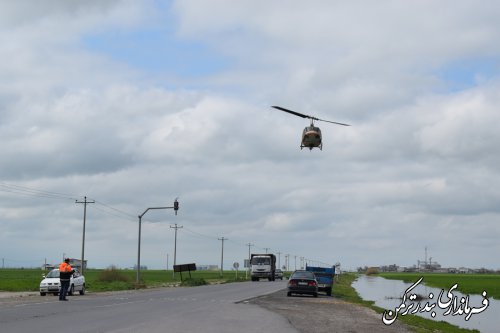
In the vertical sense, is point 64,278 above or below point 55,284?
above

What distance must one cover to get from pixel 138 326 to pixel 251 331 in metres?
A: 3.18

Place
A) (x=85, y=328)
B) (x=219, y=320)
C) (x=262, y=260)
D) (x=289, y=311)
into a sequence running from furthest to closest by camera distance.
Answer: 1. (x=262, y=260)
2. (x=289, y=311)
3. (x=219, y=320)
4. (x=85, y=328)

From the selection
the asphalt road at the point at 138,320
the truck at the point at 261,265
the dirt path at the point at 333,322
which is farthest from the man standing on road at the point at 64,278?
the truck at the point at 261,265

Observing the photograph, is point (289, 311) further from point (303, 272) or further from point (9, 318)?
point (303, 272)

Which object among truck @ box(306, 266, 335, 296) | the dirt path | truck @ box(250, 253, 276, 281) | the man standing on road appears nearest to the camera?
the dirt path

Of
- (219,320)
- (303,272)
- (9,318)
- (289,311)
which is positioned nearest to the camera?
(9,318)

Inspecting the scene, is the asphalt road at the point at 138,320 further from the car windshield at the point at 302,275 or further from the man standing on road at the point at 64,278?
the car windshield at the point at 302,275

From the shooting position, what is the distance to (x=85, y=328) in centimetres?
1889

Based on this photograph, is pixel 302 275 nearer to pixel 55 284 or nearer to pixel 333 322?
pixel 55 284

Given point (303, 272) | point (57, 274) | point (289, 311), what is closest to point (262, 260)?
point (303, 272)

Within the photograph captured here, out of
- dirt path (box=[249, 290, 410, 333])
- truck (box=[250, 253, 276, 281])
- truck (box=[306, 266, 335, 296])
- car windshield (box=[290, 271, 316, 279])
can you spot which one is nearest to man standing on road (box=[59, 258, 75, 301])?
dirt path (box=[249, 290, 410, 333])

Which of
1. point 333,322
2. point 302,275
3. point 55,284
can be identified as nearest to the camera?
point 333,322

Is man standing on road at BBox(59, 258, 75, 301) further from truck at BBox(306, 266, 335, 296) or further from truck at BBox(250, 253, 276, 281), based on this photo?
truck at BBox(250, 253, 276, 281)

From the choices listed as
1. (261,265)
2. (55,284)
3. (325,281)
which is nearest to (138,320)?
(55,284)
